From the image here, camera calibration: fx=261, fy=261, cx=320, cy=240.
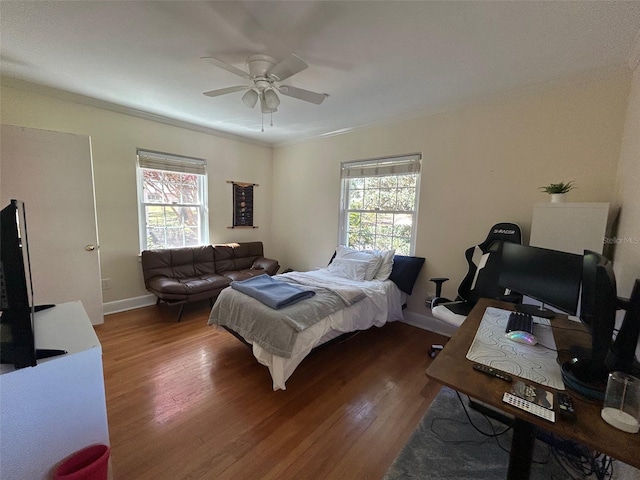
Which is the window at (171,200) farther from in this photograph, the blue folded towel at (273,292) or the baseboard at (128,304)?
the blue folded towel at (273,292)

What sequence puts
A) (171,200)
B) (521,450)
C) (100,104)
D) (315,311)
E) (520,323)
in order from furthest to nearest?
(171,200), (100,104), (315,311), (520,323), (521,450)

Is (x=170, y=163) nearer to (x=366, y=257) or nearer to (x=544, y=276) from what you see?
(x=366, y=257)

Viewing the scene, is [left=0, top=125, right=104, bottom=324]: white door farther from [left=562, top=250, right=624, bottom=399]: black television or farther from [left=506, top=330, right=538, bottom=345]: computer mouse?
[left=562, top=250, right=624, bottom=399]: black television

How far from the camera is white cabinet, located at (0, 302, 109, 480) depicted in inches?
37.6

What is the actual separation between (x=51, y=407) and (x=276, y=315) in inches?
50.9

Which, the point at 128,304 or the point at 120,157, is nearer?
the point at 120,157

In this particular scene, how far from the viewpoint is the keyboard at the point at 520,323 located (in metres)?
1.44

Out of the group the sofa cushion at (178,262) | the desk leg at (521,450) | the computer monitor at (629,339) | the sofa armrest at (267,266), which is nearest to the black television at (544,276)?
the computer monitor at (629,339)

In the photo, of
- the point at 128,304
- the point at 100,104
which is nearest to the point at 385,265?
the point at 128,304

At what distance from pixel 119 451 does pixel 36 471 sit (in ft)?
1.99

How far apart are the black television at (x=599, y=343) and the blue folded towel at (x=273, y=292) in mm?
1755

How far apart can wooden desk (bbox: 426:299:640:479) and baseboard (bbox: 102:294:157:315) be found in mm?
3911

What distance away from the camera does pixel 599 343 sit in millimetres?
978

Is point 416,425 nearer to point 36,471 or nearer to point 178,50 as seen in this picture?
point 36,471
